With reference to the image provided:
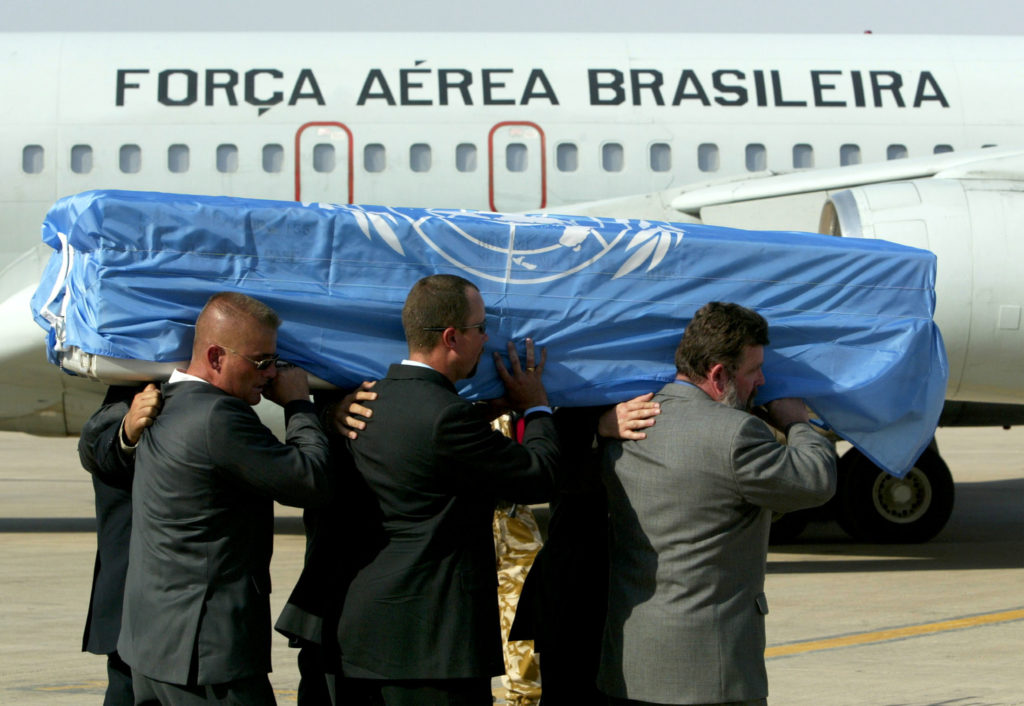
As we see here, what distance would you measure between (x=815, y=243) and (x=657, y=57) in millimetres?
8086

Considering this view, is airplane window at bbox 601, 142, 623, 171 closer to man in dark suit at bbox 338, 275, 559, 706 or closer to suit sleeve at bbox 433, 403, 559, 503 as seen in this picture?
man in dark suit at bbox 338, 275, 559, 706

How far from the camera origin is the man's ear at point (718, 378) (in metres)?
4.09

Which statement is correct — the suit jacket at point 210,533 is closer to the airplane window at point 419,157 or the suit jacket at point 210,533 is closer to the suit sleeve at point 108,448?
the suit sleeve at point 108,448

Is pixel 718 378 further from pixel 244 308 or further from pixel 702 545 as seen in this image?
pixel 244 308

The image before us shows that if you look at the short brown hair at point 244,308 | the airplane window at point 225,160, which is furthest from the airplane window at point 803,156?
the short brown hair at point 244,308

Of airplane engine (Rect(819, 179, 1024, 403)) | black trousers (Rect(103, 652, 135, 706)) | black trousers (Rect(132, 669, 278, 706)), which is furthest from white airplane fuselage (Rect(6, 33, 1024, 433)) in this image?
black trousers (Rect(132, 669, 278, 706))

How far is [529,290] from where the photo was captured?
457 cm

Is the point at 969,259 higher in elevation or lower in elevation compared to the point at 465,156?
lower

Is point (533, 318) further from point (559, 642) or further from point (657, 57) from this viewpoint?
point (657, 57)

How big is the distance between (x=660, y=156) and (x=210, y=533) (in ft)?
29.6

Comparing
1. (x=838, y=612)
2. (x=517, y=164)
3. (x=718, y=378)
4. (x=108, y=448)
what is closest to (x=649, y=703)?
(x=718, y=378)

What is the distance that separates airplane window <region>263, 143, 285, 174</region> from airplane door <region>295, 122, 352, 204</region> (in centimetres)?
14

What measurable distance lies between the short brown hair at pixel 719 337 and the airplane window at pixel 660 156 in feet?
27.5

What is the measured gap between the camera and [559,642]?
4.43 meters
